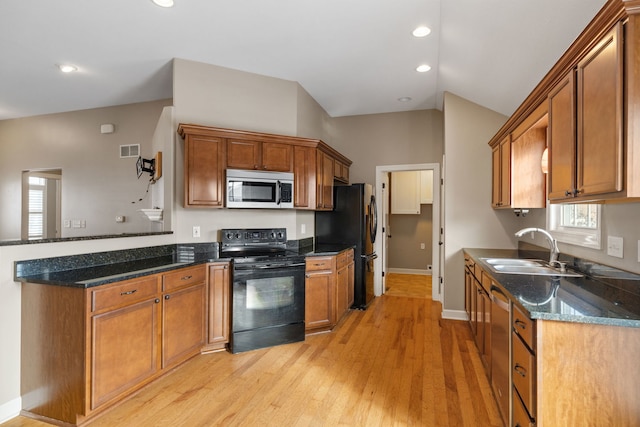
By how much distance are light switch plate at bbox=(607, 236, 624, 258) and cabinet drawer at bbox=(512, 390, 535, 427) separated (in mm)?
1032

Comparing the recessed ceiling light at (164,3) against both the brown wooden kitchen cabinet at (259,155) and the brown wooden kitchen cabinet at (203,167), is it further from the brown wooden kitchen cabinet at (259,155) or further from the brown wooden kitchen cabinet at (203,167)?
the brown wooden kitchen cabinet at (259,155)

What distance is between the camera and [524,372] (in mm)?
1558

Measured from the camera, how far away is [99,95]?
14.8 feet

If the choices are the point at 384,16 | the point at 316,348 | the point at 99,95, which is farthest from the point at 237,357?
the point at 99,95

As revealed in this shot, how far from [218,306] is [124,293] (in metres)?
0.98

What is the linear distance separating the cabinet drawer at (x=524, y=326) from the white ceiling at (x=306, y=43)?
5.85 feet

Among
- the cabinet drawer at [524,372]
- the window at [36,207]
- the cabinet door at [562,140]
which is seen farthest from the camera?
the window at [36,207]

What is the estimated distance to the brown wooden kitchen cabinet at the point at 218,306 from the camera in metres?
3.04

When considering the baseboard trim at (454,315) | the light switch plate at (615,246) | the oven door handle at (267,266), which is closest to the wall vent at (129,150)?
the oven door handle at (267,266)

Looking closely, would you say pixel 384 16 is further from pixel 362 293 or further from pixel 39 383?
pixel 39 383

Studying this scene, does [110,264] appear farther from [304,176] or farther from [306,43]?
[306,43]

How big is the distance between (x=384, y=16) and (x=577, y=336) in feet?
8.37

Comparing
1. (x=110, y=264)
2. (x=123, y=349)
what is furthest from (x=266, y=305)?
(x=110, y=264)

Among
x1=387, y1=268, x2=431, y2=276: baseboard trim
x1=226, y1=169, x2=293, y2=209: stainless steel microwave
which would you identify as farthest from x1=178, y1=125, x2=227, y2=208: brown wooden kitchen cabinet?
x1=387, y1=268, x2=431, y2=276: baseboard trim
